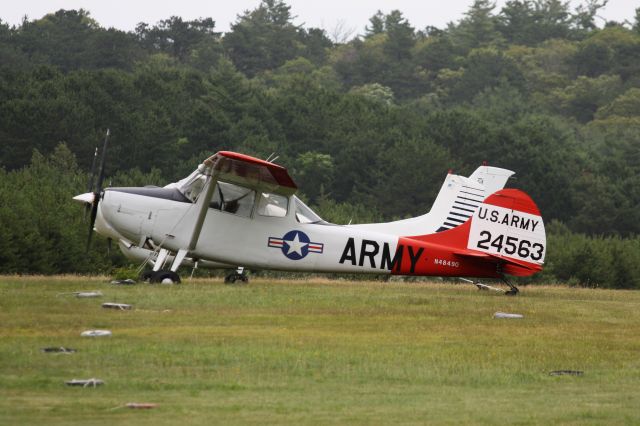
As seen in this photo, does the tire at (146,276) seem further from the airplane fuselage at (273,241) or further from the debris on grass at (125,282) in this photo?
the airplane fuselage at (273,241)

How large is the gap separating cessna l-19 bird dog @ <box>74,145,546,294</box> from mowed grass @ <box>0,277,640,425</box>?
50.8 inches

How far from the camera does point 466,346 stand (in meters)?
16.7

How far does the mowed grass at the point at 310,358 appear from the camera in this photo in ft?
41.7

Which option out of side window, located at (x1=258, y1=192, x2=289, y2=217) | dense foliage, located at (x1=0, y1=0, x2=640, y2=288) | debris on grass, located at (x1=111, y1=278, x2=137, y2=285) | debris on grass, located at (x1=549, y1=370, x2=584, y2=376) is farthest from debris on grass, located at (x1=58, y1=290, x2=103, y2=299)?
dense foliage, located at (x1=0, y1=0, x2=640, y2=288)

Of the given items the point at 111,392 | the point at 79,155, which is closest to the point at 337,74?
the point at 79,155

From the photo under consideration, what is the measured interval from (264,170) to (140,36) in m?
120

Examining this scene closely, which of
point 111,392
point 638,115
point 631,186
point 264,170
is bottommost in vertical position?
point 111,392

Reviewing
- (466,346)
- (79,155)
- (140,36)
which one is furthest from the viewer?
(140,36)

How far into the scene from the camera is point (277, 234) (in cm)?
2306

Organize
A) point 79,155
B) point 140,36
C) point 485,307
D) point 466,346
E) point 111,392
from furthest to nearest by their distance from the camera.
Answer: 1. point 140,36
2. point 79,155
3. point 485,307
4. point 466,346
5. point 111,392

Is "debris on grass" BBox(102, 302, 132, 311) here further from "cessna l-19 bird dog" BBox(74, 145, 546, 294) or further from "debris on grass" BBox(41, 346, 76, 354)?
"cessna l-19 bird dog" BBox(74, 145, 546, 294)

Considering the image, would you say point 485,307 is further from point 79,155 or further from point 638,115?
point 638,115

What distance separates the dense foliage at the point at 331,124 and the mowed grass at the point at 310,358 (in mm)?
18326

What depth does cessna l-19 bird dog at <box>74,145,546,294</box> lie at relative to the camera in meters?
22.6
